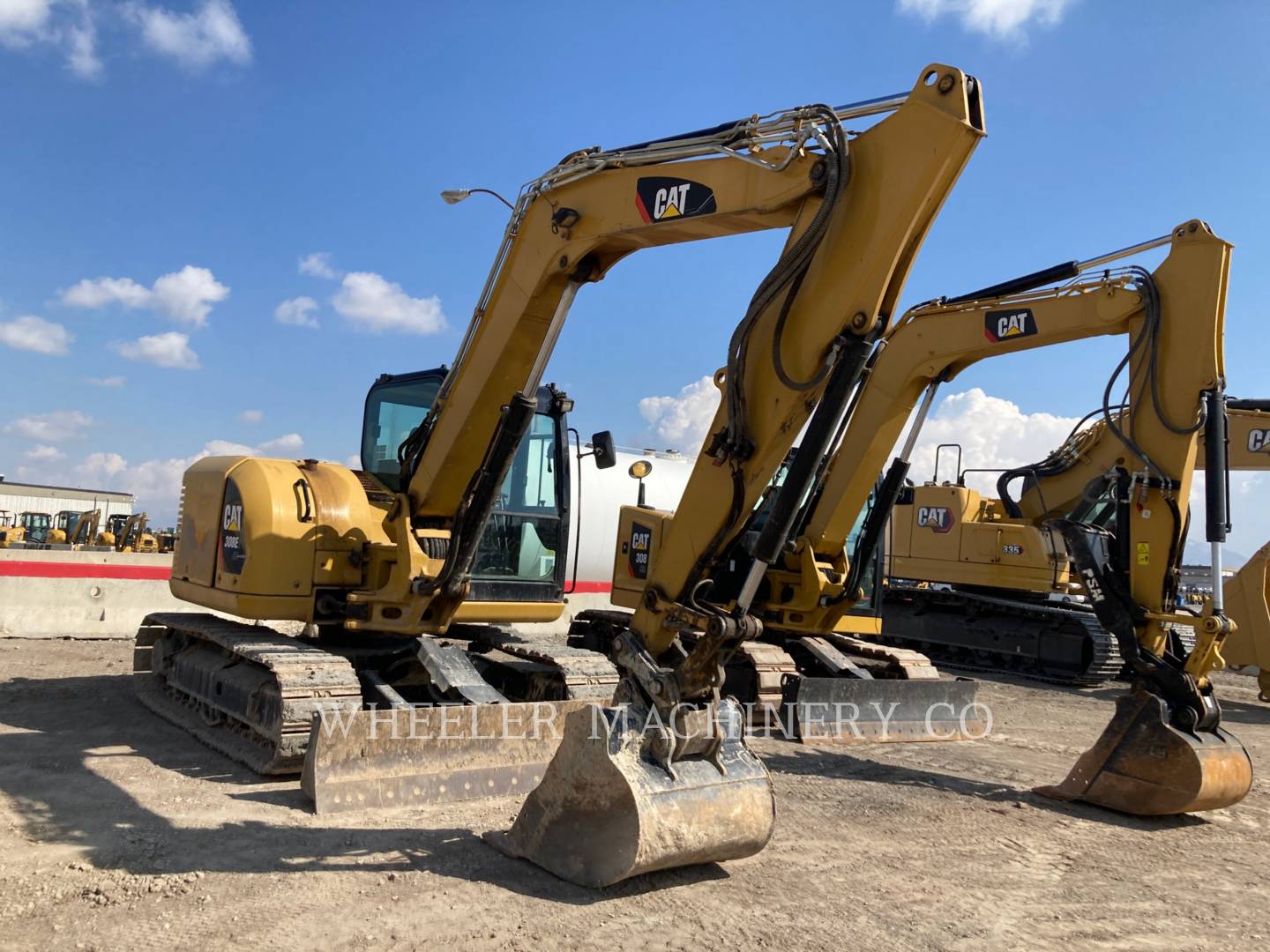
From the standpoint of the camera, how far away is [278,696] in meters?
6.01

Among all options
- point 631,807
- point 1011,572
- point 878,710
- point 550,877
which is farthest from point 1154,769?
point 1011,572

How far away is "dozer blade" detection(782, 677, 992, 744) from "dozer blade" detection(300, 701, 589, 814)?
2835 millimetres

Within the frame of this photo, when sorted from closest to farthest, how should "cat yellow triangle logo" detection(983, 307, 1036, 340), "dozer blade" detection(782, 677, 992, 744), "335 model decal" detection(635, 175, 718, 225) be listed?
1. "335 model decal" detection(635, 175, 718, 225)
2. "dozer blade" detection(782, 677, 992, 744)
3. "cat yellow triangle logo" detection(983, 307, 1036, 340)

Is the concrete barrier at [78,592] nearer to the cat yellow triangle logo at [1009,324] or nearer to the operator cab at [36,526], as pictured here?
the cat yellow triangle logo at [1009,324]

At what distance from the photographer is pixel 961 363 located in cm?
942

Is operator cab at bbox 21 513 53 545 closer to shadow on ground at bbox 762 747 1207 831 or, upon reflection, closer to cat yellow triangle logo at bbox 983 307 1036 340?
shadow on ground at bbox 762 747 1207 831

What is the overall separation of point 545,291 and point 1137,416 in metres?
4.70

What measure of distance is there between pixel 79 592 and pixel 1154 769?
1167cm

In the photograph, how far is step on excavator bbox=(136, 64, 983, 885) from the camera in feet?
14.5

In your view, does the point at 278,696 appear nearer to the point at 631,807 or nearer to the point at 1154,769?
the point at 631,807

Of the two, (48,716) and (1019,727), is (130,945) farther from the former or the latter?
(1019,727)

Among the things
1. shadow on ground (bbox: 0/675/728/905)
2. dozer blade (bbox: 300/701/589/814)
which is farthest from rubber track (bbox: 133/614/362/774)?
dozer blade (bbox: 300/701/589/814)

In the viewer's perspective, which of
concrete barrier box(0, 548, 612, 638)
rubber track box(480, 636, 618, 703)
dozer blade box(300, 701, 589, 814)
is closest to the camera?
dozer blade box(300, 701, 589, 814)

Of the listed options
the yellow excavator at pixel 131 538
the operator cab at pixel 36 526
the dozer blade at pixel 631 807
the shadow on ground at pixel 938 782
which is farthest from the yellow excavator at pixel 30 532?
the dozer blade at pixel 631 807
